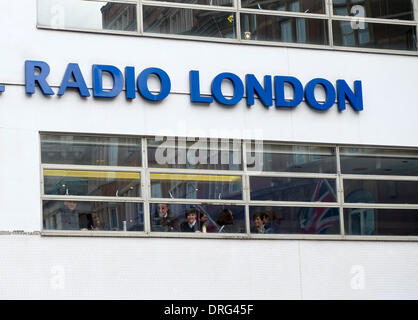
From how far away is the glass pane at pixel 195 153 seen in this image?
16859 millimetres

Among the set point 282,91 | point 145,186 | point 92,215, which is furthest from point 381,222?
point 92,215

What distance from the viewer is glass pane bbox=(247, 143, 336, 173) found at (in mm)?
17359

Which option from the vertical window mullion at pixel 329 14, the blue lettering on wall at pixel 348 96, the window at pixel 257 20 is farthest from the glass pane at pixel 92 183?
the vertical window mullion at pixel 329 14

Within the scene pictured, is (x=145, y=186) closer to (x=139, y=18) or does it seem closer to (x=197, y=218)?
(x=197, y=218)

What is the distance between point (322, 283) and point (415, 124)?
10.8ft

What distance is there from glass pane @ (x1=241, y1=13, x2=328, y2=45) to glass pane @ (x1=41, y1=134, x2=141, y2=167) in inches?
108

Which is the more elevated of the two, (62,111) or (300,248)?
(62,111)

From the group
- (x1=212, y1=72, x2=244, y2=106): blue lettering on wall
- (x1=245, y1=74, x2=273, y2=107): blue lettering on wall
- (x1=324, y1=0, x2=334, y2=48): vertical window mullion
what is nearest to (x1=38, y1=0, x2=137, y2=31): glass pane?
(x1=212, y1=72, x2=244, y2=106): blue lettering on wall

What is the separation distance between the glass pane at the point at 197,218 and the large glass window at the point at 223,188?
2cm
